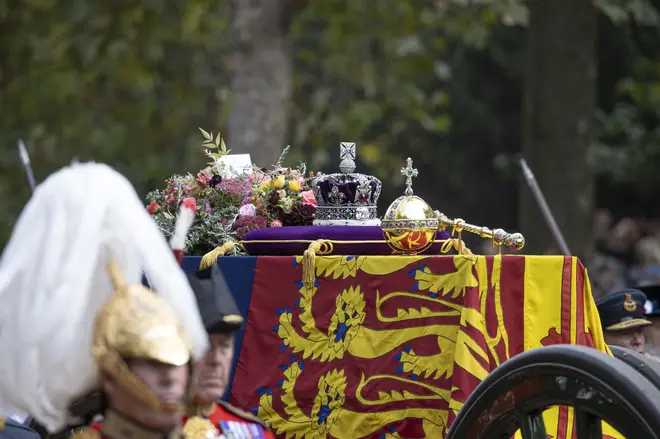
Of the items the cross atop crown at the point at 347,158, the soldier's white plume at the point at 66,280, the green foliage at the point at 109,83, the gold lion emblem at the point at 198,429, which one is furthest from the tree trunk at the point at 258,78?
the soldier's white plume at the point at 66,280

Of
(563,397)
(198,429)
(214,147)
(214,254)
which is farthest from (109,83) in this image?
(198,429)

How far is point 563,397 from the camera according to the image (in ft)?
15.9

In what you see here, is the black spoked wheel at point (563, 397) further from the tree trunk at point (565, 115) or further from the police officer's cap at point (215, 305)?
the tree trunk at point (565, 115)

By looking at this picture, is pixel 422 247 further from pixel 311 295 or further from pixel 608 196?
pixel 608 196

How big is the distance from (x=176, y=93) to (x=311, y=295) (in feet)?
44.5

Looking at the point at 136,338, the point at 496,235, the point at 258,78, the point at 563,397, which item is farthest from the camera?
the point at 258,78

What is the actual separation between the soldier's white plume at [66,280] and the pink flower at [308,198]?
3574 millimetres

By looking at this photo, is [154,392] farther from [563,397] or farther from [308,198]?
[308,198]

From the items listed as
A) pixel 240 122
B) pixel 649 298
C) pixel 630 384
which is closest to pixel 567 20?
pixel 240 122

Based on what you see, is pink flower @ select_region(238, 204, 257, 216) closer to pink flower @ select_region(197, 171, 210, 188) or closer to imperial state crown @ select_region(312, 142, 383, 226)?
pink flower @ select_region(197, 171, 210, 188)

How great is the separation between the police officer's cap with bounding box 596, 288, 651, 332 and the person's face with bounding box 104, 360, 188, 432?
4783 mm

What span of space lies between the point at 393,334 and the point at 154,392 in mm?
2440

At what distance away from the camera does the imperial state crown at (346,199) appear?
23.8ft

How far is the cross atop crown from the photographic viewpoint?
7.32 meters
